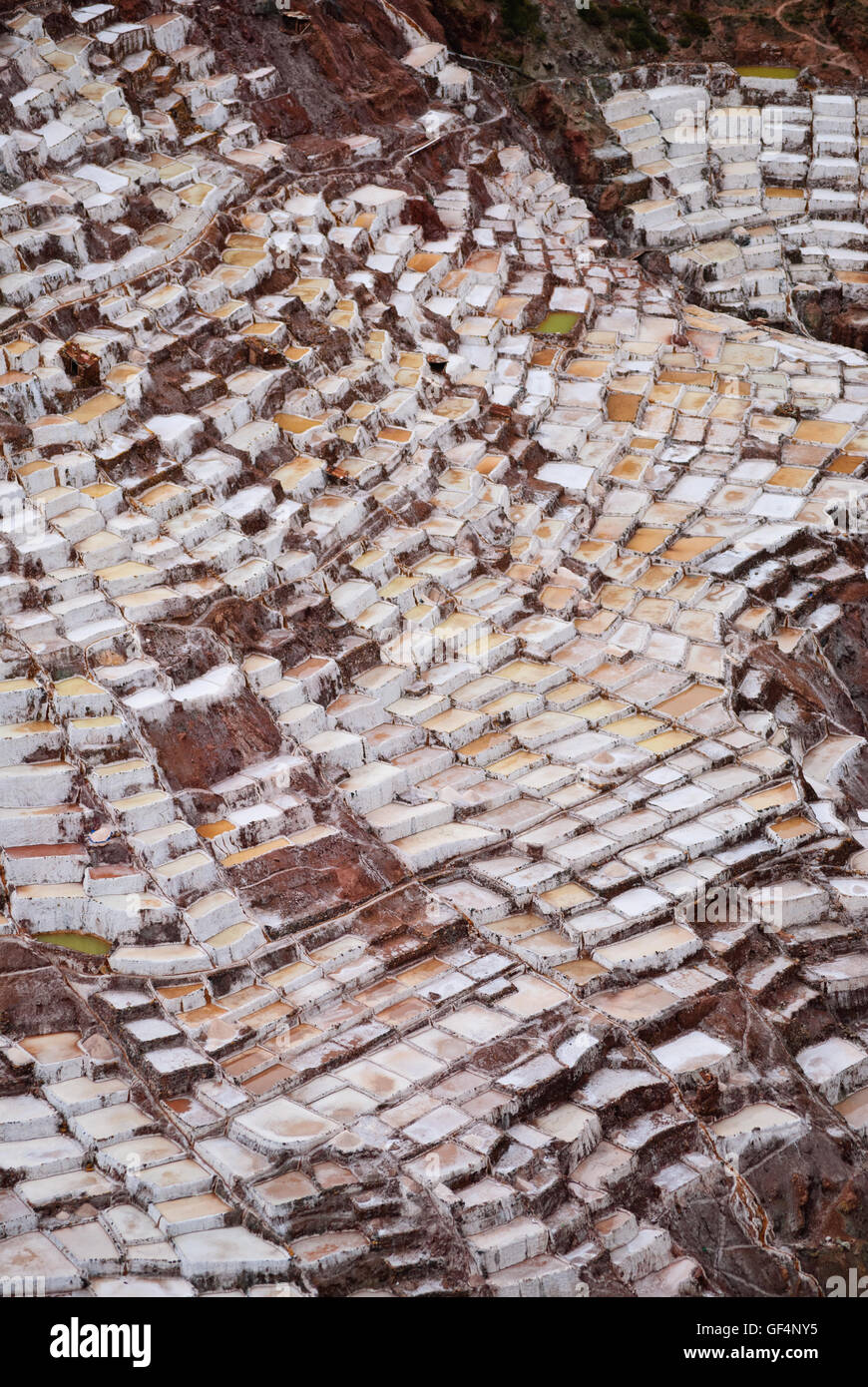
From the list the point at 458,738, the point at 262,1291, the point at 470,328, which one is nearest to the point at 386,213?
the point at 470,328

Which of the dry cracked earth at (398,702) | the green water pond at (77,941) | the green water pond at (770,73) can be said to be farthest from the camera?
the green water pond at (770,73)

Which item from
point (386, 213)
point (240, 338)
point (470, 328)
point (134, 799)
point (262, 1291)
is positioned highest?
point (386, 213)

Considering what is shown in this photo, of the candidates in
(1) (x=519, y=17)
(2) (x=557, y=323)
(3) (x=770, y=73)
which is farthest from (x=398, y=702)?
(3) (x=770, y=73)

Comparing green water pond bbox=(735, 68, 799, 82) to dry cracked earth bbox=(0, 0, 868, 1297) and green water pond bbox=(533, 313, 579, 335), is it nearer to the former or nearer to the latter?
dry cracked earth bbox=(0, 0, 868, 1297)

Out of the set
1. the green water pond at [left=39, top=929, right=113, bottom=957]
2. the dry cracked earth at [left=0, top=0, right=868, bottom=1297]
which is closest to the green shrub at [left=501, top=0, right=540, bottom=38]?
the dry cracked earth at [left=0, top=0, right=868, bottom=1297]

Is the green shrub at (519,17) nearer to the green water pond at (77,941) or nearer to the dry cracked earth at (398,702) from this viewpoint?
the dry cracked earth at (398,702)

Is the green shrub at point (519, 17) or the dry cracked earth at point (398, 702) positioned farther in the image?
the green shrub at point (519, 17)

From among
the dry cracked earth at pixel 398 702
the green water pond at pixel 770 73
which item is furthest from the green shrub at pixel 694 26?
the dry cracked earth at pixel 398 702

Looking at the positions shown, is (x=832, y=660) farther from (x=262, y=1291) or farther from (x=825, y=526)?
(x=262, y=1291)
